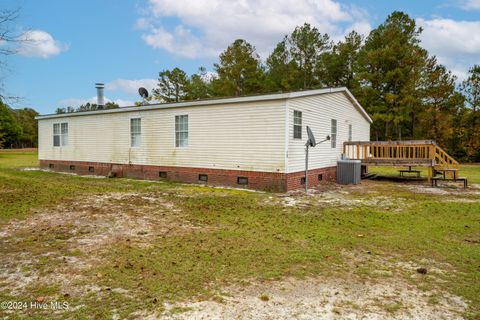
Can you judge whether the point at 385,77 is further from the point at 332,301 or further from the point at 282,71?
the point at 332,301

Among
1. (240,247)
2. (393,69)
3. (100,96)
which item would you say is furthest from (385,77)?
(240,247)

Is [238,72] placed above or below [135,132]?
above

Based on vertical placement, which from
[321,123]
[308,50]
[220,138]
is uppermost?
[308,50]

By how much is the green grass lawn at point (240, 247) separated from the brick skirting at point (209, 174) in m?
1.90

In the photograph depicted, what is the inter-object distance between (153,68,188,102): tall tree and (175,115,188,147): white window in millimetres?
31825

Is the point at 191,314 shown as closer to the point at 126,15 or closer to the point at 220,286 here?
the point at 220,286

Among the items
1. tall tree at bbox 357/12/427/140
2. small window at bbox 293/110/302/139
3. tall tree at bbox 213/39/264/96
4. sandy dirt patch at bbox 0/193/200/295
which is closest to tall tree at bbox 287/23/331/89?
tall tree at bbox 213/39/264/96

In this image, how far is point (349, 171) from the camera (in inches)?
519

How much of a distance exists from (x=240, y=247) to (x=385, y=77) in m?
25.9

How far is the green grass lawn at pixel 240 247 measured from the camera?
350cm

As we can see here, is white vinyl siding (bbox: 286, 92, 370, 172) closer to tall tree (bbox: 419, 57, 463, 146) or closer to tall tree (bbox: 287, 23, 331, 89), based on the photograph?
tall tree (bbox: 419, 57, 463, 146)

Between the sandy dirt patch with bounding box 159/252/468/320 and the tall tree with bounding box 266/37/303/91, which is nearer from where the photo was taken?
the sandy dirt patch with bounding box 159/252/468/320

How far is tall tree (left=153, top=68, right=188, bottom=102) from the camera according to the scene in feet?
144

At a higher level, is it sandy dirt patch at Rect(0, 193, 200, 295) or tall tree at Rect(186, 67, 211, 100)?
tall tree at Rect(186, 67, 211, 100)
